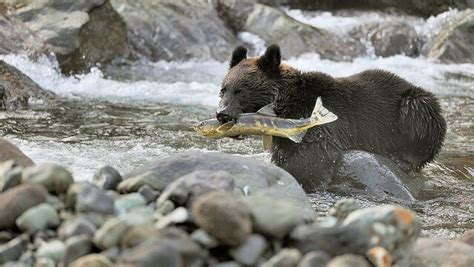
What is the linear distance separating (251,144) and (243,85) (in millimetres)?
1713

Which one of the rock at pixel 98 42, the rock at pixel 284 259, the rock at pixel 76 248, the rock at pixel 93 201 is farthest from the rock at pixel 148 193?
the rock at pixel 98 42

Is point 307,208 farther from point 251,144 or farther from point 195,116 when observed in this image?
point 195,116

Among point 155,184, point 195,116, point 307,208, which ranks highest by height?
point 155,184

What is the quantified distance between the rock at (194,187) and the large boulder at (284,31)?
11495 mm

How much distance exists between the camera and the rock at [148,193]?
3986mm

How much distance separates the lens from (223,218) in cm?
338

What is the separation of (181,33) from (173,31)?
6.7 inches

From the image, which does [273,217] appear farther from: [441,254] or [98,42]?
[98,42]

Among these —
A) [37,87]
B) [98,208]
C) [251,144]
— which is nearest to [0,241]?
[98,208]

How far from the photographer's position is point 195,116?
10.1 meters

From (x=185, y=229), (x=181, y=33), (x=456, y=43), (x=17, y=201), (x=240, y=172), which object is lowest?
(x=456, y=43)

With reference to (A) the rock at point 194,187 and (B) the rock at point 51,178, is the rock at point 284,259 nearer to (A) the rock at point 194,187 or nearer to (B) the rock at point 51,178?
(A) the rock at point 194,187

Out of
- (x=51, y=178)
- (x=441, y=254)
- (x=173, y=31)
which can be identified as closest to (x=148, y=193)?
(x=51, y=178)

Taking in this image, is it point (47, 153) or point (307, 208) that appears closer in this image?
point (307, 208)
